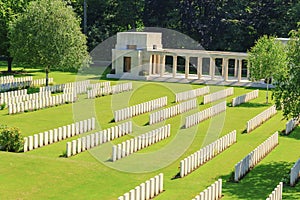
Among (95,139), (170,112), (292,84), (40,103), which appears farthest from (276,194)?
(40,103)

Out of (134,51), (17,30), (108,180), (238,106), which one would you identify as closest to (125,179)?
(108,180)

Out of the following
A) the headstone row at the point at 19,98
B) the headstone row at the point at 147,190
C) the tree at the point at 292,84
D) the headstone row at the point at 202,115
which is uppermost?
the tree at the point at 292,84

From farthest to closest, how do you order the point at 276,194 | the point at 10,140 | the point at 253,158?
the point at 10,140
the point at 253,158
the point at 276,194

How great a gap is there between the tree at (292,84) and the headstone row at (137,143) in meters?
6.86

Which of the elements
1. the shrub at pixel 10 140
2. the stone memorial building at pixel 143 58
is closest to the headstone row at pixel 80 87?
the stone memorial building at pixel 143 58

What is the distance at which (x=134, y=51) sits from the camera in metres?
63.8

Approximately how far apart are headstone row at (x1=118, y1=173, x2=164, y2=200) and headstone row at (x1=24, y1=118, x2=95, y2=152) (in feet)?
27.6

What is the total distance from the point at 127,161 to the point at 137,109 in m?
12.9

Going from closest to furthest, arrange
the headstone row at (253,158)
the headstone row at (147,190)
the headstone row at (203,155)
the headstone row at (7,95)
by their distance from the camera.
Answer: the headstone row at (147,190) < the headstone row at (253,158) < the headstone row at (203,155) < the headstone row at (7,95)

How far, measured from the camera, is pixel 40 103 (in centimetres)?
3988

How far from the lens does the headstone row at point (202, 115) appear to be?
3553 cm

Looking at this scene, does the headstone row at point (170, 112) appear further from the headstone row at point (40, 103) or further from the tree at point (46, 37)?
the tree at point (46, 37)

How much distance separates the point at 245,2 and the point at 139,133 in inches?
1824

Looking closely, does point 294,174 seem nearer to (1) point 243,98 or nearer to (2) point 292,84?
(2) point 292,84
